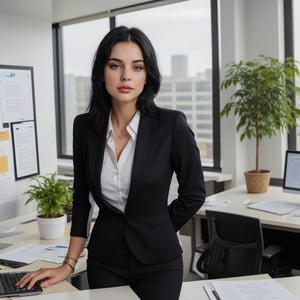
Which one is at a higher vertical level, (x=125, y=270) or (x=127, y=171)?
(x=127, y=171)

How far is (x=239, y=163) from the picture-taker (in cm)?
449

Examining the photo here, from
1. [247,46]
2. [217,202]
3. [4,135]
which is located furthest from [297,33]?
[4,135]

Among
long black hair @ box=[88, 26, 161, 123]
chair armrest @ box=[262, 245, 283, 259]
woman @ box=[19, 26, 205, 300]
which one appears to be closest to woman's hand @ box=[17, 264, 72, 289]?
woman @ box=[19, 26, 205, 300]

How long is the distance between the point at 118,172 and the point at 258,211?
2060mm

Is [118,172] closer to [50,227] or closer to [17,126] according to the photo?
[50,227]

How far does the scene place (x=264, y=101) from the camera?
3.86 meters

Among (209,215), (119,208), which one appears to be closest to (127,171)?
(119,208)

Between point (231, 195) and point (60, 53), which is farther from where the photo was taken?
point (60, 53)

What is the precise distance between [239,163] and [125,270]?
3121 millimetres

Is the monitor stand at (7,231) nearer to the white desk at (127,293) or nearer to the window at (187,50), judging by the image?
the white desk at (127,293)

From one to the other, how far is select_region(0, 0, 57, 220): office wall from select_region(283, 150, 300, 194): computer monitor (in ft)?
5.88

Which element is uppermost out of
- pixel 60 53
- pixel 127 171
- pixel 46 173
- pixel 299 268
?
pixel 60 53

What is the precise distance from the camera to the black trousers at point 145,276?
59.5 inches

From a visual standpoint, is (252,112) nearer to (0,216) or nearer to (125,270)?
(0,216)
